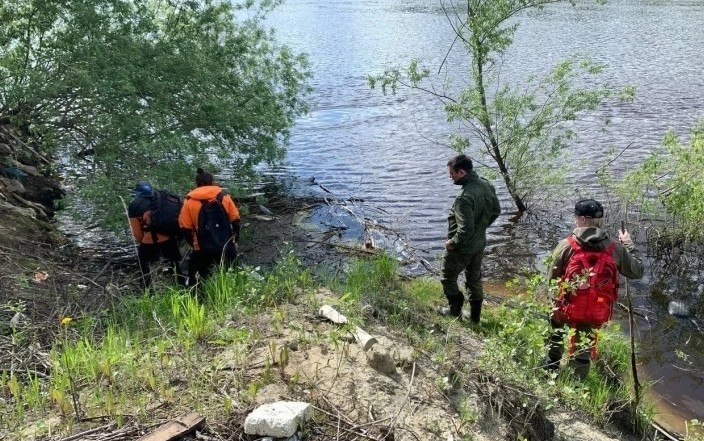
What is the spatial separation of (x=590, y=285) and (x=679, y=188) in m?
5.63

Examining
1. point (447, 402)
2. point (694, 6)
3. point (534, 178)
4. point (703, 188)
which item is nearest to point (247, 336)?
point (447, 402)

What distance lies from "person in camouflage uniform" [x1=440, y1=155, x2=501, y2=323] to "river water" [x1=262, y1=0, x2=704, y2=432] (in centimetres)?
249

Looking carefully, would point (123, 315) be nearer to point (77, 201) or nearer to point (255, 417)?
point (255, 417)

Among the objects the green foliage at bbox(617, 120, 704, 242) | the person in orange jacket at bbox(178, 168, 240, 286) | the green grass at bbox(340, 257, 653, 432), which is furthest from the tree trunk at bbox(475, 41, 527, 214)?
the person in orange jacket at bbox(178, 168, 240, 286)

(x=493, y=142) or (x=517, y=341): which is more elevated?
(x=493, y=142)

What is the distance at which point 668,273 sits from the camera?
9773 millimetres

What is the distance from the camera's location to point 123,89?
9102mm

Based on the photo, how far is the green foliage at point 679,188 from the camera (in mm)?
9312

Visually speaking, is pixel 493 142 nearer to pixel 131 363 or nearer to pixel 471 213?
pixel 471 213

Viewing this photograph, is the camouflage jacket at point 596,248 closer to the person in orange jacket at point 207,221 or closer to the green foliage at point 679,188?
the person in orange jacket at point 207,221

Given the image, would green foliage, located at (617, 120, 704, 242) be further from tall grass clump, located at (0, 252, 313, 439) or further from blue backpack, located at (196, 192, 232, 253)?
tall grass clump, located at (0, 252, 313, 439)

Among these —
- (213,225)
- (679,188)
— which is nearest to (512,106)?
(679,188)

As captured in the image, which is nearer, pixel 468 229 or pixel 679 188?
pixel 468 229

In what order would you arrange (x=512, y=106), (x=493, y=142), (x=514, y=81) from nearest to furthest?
1. (x=512, y=106)
2. (x=493, y=142)
3. (x=514, y=81)
